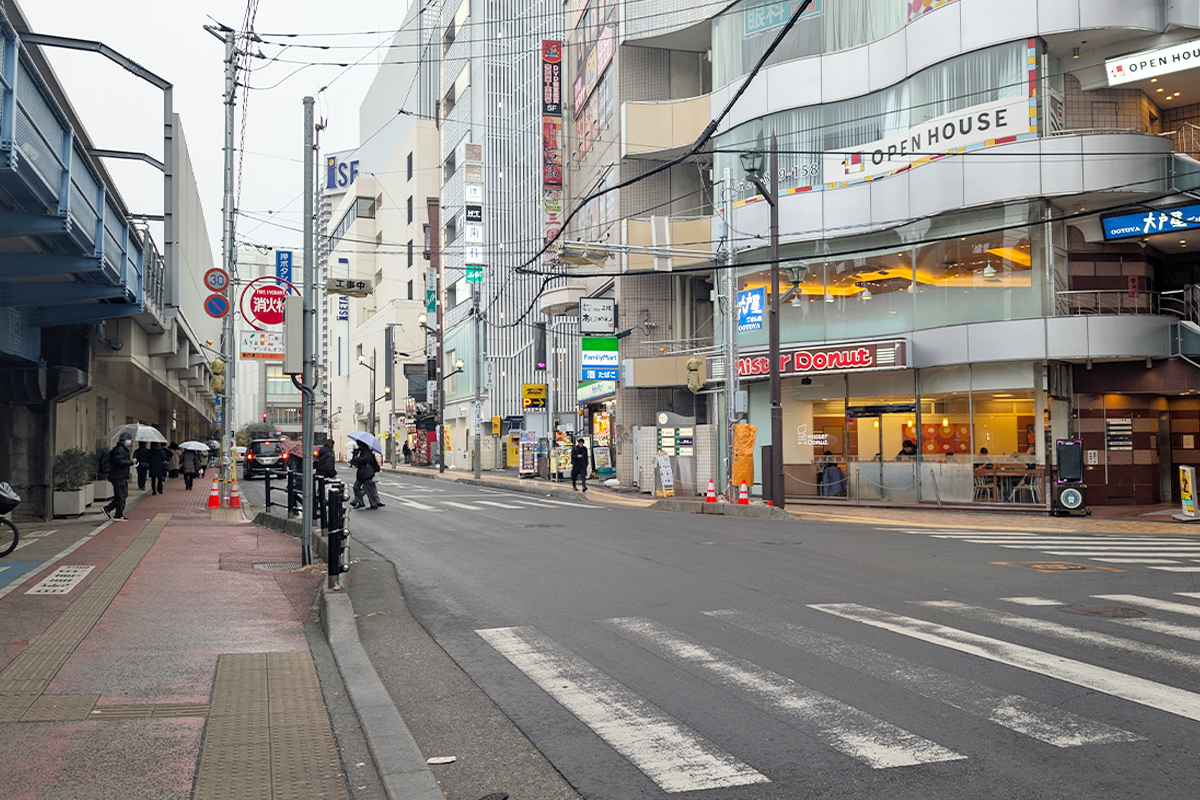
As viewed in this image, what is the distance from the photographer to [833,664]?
7.46 meters

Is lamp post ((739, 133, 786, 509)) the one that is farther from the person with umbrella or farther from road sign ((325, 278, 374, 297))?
road sign ((325, 278, 374, 297))

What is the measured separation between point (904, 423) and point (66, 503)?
2083cm

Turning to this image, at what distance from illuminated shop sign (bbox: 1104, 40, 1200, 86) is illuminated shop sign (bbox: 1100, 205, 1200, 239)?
10.5 feet

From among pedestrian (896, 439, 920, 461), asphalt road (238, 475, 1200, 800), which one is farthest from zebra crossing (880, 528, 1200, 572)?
pedestrian (896, 439, 920, 461)

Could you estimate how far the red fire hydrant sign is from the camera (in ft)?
53.7

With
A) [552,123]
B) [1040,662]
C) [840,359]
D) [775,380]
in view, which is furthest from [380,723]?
[552,123]

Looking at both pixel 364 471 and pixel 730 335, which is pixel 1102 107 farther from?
pixel 364 471

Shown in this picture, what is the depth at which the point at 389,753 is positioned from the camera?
17.7ft

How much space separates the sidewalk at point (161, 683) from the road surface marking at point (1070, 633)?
615 centimetres

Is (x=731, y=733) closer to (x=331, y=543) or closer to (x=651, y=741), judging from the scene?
(x=651, y=741)

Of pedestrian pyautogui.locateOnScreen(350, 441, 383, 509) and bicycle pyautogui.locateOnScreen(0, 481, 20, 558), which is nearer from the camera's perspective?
bicycle pyautogui.locateOnScreen(0, 481, 20, 558)

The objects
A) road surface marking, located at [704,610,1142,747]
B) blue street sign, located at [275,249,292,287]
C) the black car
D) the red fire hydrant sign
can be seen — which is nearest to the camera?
road surface marking, located at [704,610,1142,747]

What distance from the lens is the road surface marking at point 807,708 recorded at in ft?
17.6

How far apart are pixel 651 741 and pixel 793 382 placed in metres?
24.7
